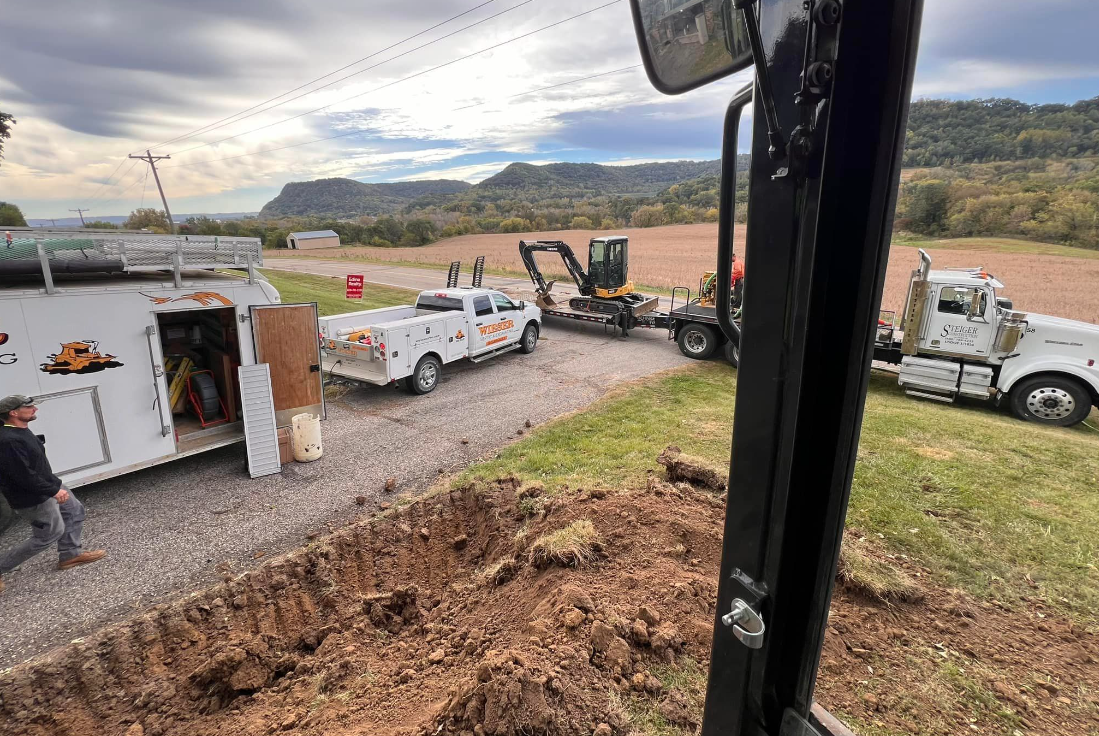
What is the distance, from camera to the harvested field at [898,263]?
7.44 ft

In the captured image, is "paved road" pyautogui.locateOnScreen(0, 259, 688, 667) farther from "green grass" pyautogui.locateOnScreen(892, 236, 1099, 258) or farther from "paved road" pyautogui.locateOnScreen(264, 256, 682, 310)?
"paved road" pyautogui.locateOnScreen(264, 256, 682, 310)

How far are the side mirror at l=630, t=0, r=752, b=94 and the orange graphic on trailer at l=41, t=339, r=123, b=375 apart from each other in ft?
22.5

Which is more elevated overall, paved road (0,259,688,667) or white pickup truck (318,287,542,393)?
white pickup truck (318,287,542,393)

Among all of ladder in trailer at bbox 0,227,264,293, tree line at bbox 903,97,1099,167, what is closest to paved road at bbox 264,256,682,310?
ladder in trailer at bbox 0,227,264,293

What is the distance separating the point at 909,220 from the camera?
1.49 meters

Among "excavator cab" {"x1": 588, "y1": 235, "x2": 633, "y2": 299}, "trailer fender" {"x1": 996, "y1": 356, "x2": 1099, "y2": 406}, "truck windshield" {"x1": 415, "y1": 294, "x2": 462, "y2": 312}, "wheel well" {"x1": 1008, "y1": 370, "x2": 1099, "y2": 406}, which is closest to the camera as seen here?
"trailer fender" {"x1": 996, "y1": 356, "x2": 1099, "y2": 406}

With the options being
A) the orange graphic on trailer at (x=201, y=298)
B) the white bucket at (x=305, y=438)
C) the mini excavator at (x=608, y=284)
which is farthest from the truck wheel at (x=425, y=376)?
the mini excavator at (x=608, y=284)

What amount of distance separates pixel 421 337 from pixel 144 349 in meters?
4.77

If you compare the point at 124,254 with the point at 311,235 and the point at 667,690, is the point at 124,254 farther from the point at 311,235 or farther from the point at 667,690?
the point at 311,235

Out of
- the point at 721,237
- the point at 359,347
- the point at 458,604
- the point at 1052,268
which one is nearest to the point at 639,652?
the point at 458,604

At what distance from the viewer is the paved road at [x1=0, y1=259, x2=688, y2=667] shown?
4.73 metres

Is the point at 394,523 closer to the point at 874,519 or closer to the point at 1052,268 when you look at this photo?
the point at 874,519

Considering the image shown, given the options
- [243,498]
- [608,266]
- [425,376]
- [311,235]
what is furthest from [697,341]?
[311,235]

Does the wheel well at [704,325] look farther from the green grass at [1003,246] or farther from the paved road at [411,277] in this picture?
the green grass at [1003,246]
